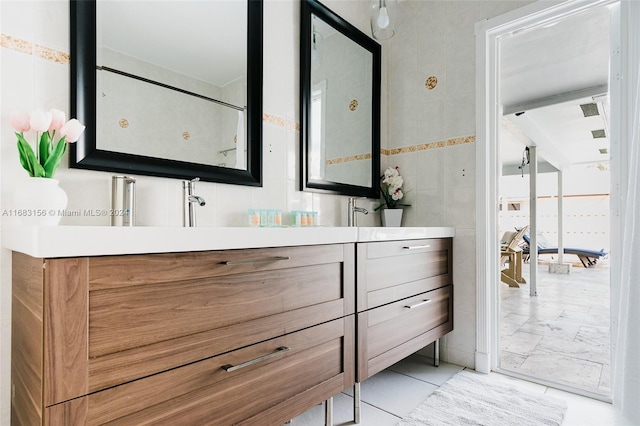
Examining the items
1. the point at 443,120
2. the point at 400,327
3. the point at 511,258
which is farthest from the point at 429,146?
the point at 400,327

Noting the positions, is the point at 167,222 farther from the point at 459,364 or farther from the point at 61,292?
the point at 459,364

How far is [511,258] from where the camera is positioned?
2279 millimetres

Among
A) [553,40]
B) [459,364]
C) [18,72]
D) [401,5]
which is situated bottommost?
[459,364]

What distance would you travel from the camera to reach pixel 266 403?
1212 millimetres

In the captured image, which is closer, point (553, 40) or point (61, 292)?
point (61, 292)

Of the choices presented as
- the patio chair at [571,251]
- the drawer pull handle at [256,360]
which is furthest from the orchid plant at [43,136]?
the patio chair at [571,251]

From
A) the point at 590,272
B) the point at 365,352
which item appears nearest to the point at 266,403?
the point at 365,352

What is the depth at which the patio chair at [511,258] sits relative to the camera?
2252 millimetres

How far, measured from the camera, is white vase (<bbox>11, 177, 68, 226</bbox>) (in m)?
1.06

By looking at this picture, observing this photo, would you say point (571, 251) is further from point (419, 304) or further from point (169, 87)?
point (169, 87)

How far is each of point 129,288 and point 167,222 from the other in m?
0.62

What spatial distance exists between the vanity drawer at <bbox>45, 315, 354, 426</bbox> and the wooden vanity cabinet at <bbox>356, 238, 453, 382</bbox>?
0.13 metres

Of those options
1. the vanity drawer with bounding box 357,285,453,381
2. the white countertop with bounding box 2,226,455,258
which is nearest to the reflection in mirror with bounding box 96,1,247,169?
the white countertop with bounding box 2,226,455,258

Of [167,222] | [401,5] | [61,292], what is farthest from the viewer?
[401,5]
